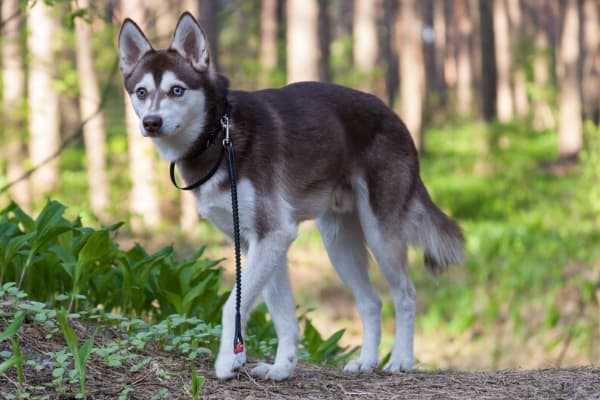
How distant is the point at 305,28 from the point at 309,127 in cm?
814

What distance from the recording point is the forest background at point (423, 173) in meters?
8.72

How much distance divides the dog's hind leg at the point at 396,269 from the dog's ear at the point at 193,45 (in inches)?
45.4

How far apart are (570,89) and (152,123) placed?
1691 cm

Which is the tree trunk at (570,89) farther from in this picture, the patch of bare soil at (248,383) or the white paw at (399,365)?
the patch of bare soil at (248,383)

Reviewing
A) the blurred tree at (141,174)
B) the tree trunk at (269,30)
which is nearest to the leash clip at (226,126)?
the blurred tree at (141,174)

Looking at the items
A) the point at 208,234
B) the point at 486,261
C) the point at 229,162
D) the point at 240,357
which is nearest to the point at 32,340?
the point at 240,357

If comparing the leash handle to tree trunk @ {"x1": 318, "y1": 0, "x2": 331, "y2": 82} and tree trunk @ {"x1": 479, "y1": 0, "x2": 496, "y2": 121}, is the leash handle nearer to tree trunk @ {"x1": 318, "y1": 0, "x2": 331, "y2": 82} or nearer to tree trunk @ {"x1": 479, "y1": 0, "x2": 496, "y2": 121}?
tree trunk @ {"x1": 318, "y1": 0, "x2": 331, "y2": 82}

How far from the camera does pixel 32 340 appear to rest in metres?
4.11

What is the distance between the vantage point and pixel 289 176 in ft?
15.0

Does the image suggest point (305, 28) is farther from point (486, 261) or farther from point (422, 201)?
point (422, 201)

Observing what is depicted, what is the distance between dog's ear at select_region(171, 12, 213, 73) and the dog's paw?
4.71 feet

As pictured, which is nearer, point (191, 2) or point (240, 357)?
point (240, 357)

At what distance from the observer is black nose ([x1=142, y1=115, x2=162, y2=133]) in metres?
3.95

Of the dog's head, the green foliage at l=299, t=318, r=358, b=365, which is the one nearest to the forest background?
the green foliage at l=299, t=318, r=358, b=365
